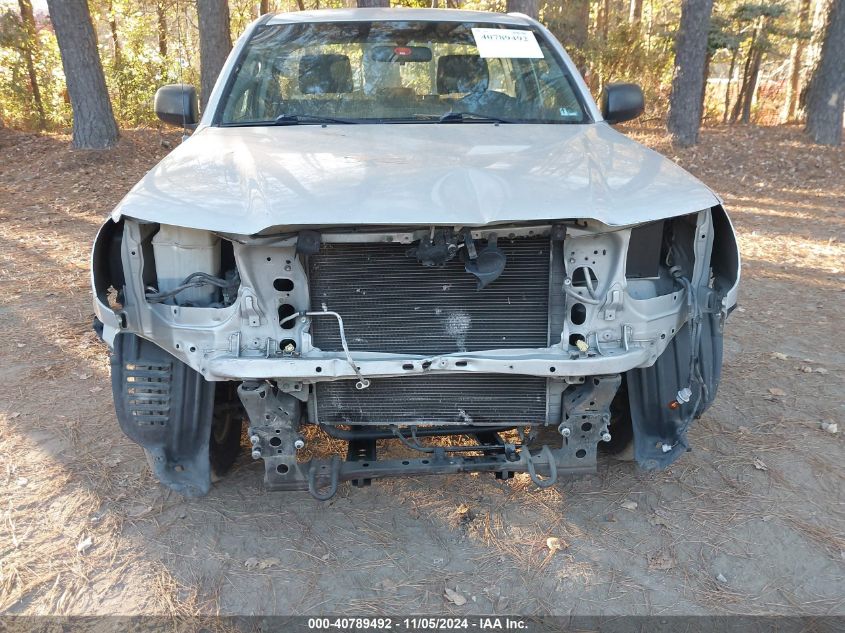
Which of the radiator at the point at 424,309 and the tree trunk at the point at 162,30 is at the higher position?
the tree trunk at the point at 162,30

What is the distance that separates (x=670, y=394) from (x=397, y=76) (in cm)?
231

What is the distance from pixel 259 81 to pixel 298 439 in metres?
2.17

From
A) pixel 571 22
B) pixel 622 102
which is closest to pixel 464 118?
pixel 622 102

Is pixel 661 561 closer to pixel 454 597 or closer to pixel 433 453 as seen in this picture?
pixel 454 597

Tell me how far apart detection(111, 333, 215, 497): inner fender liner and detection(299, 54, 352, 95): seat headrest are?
1842 millimetres

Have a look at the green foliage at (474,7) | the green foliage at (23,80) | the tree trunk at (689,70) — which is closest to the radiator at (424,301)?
the tree trunk at (689,70)

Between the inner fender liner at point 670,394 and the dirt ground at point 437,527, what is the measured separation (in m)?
0.35

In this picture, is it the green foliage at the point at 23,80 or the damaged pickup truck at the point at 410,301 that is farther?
the green foliage at the point at 23,80

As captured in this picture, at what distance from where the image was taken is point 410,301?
2.53 meters

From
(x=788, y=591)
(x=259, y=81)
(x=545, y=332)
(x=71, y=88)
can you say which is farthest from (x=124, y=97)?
(x=788, y=591)

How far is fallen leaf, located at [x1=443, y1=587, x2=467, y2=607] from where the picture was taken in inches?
97.3

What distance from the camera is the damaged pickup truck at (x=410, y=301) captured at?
2.39 m

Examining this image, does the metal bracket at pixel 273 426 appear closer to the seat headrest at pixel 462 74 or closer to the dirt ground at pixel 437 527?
the dirt ground at pixel 437 527

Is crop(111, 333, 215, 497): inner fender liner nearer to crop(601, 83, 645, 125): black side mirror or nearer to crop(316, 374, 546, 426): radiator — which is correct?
crop(316, 374, 546, 426): radiator
